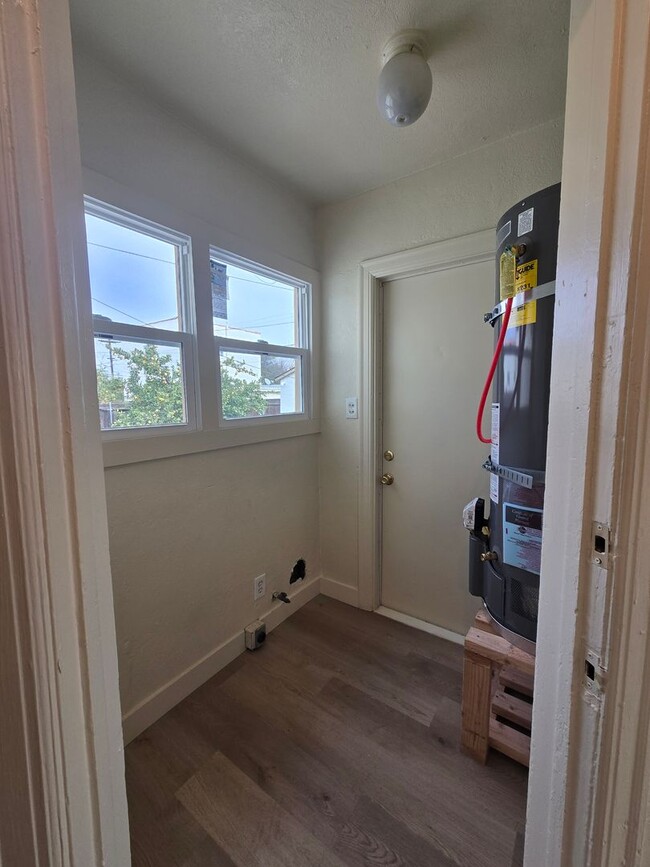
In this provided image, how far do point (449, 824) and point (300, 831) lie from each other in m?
0.46

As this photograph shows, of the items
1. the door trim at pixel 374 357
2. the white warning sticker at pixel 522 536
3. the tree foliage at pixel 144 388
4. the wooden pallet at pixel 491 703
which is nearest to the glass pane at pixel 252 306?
the tree foliage at pixel 144 388

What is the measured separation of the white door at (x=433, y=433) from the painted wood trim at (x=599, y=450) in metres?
1.28

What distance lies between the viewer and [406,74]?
1084 mm

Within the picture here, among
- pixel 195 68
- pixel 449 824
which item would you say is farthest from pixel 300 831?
pixel 195 68

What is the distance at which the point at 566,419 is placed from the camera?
52 centimetres

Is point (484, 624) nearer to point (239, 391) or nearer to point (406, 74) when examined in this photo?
point (239, 391)

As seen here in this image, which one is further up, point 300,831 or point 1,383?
point 1,383

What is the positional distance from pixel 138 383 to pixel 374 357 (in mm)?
1217

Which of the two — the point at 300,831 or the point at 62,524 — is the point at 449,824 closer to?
the point at 300,831

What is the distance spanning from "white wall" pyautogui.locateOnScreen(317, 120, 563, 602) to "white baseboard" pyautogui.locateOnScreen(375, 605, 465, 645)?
9.4 inches

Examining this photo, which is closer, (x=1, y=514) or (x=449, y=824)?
(x=1, y=514)

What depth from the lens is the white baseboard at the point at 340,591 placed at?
2189 mm

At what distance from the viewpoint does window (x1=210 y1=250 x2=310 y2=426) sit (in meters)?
1.66

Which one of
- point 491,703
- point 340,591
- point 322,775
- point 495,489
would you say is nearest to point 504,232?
point 495,489
